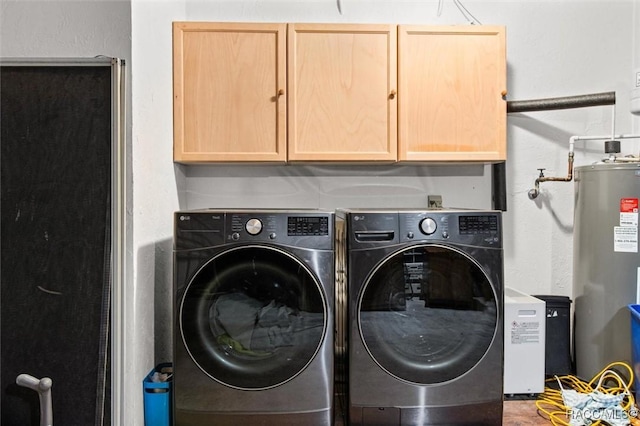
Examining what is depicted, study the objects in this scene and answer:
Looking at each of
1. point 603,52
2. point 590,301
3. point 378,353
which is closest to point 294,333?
point 378,353

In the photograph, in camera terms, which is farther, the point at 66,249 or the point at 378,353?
the point at 378,353

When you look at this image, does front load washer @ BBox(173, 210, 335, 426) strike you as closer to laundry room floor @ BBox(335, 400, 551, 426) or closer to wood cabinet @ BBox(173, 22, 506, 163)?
laundry room floor @ BBox(335, 400, 551, 426)

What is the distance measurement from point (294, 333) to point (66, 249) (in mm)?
778

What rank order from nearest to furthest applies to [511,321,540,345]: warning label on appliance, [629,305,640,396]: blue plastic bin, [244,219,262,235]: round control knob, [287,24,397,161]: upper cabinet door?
1. [244,219,262,235]: round control knob
2. [629,305,640,396]: blue plastic bin
3. [511,321,540,345]: warning label on appliance
4. [287,24,397,161]: upper cabinet door

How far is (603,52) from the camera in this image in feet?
7.14

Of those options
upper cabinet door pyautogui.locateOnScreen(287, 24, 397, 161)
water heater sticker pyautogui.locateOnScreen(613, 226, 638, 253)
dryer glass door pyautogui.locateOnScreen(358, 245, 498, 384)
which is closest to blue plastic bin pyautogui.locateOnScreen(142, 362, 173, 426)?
A: dryer glass door pyautogui.locateOnScreen(358, 245, 498, 384)

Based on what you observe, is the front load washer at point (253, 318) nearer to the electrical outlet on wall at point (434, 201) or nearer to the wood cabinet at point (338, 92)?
the wood cabinet at point (338, 92)

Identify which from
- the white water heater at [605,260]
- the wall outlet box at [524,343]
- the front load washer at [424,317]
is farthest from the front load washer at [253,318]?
the white water heater at [605,260]

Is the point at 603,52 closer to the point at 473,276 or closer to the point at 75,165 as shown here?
the point at 473,276

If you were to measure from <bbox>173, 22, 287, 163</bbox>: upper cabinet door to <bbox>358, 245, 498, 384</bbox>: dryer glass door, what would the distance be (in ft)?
2.38

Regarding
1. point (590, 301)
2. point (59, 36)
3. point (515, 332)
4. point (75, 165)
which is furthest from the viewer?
point (590, 301)

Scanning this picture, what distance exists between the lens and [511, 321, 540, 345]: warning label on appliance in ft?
5.73

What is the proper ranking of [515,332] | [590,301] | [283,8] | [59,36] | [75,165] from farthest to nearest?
[283,8], [590,301], [515,332], [59,36], [75,165]

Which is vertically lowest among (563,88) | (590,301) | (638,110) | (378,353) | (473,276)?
(378,353)
